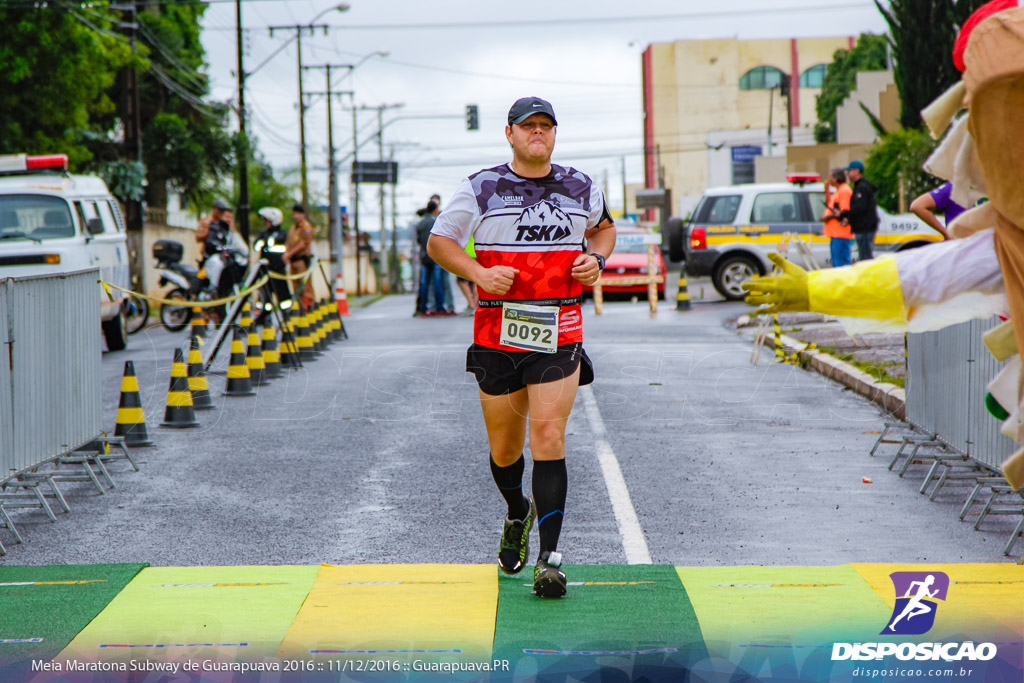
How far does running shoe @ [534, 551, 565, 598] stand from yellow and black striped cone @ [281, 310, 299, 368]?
9896mm

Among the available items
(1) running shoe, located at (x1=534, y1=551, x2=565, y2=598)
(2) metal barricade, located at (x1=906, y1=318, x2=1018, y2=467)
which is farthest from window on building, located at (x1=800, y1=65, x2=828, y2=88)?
(1) running shoe, located at (x1=534, y1=551, x2=565, y2=598)

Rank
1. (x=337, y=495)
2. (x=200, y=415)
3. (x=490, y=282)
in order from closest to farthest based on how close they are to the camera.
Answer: (x=490, y=282)
(x=337, y=495)
(x=200, y=415)

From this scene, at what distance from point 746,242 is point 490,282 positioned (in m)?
18.4

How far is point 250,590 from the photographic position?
17.6ft

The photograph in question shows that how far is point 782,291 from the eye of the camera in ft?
10.5

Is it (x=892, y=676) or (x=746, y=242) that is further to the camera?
(x=746, y=242)

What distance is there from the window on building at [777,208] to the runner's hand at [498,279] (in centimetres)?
1837

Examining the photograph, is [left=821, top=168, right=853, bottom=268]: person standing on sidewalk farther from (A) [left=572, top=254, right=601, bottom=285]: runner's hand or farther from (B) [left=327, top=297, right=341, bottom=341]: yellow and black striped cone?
(A) [left=572, top=254, right=601, bottom=285]: runner's hand

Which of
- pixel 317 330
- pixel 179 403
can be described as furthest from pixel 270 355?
pixel 179 403

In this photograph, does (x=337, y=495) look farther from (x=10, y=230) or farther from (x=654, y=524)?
(x=10, y=230)

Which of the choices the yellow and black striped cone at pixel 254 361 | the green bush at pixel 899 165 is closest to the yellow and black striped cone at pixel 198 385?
the yellow and black striped cone at pixel 254 361

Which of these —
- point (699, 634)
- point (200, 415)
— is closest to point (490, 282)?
point (699, 634)

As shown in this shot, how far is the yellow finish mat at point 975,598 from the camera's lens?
15.3ft

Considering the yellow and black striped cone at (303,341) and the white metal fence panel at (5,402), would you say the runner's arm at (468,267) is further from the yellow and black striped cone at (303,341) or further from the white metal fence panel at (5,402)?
the yellow and black striped cone at (303,341)
